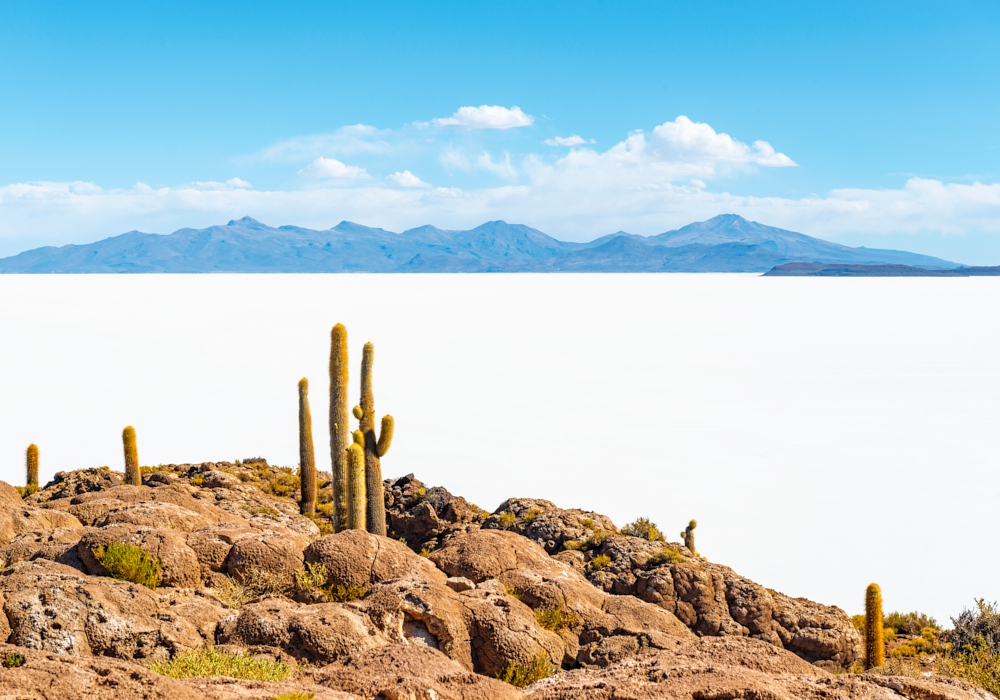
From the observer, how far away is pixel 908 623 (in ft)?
50.2

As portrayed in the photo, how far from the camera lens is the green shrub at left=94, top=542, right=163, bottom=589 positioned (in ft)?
30.6

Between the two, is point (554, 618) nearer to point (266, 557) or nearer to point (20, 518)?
point (266, 557)

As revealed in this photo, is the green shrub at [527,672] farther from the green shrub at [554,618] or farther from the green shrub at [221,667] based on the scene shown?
the green shrub at [221,667]

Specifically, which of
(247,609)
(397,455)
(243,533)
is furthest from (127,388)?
(247,609)

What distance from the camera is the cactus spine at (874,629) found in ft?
39.5

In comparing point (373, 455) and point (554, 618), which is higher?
point (373, 455)

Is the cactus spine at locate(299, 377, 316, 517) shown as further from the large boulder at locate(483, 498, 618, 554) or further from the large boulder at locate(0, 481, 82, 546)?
the large boulder at locate(0, 481, 82, 546)

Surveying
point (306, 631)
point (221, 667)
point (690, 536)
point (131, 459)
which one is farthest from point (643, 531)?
point (131, 459)

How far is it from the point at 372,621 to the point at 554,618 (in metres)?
2.59

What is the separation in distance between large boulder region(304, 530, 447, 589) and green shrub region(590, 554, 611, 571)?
4.64 meters

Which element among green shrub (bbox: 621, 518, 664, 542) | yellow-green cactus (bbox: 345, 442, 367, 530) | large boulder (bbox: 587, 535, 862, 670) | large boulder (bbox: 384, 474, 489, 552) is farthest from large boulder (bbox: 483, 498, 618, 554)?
yellow-green cactus (bbox: 345, 442, 367, 530)

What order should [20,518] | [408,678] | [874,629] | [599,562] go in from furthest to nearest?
[599,562], [20,518], [874,629], [408,678]

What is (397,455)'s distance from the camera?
2973 cm

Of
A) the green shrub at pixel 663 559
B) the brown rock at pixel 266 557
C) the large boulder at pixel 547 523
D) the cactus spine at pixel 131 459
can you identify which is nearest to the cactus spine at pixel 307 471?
the cactus spine at pixel 131 459
